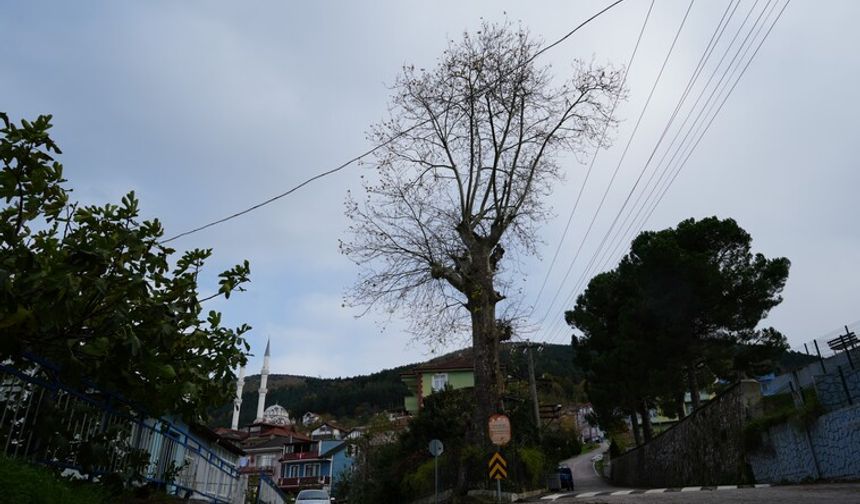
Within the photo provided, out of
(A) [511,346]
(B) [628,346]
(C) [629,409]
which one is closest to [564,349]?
(C) [629,409]

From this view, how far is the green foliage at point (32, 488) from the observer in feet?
12.1

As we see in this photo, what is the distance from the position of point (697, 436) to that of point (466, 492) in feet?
31.1

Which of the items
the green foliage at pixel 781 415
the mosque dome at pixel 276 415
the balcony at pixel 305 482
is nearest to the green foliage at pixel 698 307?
the green foliage at pixel 781 415

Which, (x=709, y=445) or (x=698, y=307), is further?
(x=698, y=307)

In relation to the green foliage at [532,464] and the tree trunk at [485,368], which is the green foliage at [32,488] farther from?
the green foliage at [532,464]

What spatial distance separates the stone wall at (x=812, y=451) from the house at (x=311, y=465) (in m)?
52.1

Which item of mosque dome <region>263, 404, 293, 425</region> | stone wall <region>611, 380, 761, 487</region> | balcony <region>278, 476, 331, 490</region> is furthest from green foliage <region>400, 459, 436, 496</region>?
mosque dome <region>263, 404, 293, 425</region>

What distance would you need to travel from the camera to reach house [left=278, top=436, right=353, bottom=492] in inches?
2430

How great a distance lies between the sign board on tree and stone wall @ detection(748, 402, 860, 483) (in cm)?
704

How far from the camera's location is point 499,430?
1341 centimetres

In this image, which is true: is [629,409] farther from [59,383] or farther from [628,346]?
[59,383]

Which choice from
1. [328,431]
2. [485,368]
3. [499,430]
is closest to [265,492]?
[485,368]

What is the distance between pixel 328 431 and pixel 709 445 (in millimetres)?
66952

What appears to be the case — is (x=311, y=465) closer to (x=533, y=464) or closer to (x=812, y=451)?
(x=533, y=464)
